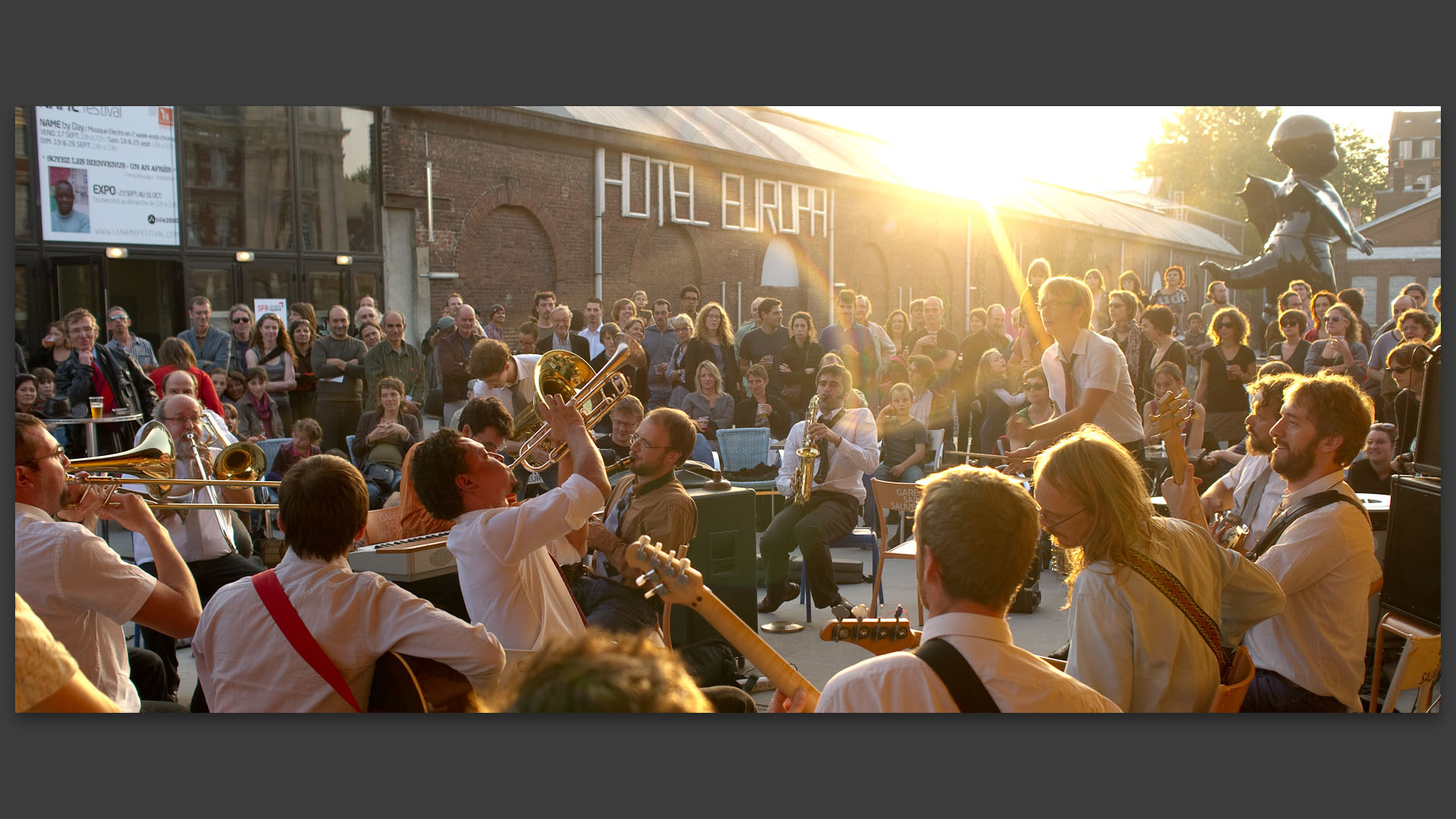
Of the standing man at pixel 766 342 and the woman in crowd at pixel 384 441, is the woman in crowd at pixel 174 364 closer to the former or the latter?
the woman in crowd at pixel 384 441

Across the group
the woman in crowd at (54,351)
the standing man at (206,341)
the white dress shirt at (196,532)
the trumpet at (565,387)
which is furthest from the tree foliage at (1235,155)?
the woman in crowd at (54,351)

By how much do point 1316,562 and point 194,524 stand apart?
4066 millimetres

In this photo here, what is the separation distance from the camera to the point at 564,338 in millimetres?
8195

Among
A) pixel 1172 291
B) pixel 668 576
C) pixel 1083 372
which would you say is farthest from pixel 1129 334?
pixel 668 576

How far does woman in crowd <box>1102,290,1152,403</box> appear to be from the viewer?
743 centimetres

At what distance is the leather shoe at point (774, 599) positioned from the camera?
18.6 ft

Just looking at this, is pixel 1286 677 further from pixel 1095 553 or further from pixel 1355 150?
pixel 1355 150

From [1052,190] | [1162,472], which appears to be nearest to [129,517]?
[1162,472]

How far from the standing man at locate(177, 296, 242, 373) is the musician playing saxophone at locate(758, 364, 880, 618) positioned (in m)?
4.52

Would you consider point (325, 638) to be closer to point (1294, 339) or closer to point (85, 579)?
point (85, 579)

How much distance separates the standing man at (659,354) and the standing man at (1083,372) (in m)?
3.95

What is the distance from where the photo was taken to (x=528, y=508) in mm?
3029

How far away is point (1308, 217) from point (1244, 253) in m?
2.26

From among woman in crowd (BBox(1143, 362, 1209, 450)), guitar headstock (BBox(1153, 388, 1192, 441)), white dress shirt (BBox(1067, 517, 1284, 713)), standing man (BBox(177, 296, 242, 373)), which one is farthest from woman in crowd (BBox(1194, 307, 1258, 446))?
Answer: standing man (BBox(177, 296, 242, 373))
